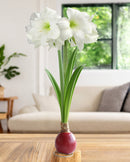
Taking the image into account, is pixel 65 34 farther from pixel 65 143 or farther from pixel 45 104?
pixel 45 104

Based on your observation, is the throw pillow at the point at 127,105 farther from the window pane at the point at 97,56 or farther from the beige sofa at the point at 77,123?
the window pane at the point at 97,56

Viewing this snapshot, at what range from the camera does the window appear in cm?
477

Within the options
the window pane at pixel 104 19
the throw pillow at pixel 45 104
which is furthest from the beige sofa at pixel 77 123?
the window pane at pixel 104 19

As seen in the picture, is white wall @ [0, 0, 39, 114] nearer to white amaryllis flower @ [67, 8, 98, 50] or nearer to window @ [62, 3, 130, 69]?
window @ [62, 3, 130, 69]

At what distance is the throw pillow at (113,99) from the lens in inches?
128

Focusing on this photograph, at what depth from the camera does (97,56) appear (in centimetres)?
485

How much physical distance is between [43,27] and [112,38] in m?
3.94

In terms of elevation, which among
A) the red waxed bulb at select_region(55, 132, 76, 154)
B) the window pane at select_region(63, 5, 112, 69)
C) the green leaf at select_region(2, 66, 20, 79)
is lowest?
the green leaf at select_region(2, 66, 20, 79)

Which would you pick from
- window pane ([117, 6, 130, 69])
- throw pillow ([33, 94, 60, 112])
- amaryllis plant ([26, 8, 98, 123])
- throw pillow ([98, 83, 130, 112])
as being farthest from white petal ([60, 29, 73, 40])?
window pane ([117, 6, 130, 69])

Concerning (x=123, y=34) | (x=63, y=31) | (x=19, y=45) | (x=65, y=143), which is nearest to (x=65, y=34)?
(x=63, y=31)

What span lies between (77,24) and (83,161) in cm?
52

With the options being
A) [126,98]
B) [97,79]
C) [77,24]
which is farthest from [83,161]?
[97,79]

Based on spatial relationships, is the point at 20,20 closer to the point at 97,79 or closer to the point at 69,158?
the point at 97,79

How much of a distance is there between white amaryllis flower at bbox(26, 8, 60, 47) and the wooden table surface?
0.46 meters
